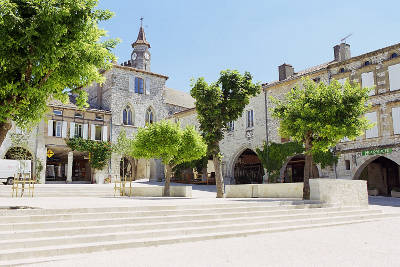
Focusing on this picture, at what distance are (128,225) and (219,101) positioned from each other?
9.88 metres

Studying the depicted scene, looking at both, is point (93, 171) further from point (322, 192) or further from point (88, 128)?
point (322, 192)

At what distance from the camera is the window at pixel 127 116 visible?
32.2 meters

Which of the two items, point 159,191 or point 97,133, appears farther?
point 97,133

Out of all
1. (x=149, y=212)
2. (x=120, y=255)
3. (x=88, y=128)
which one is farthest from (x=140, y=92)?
(x=120, y=255)

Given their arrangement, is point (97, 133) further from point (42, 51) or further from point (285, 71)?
point (42, 51)

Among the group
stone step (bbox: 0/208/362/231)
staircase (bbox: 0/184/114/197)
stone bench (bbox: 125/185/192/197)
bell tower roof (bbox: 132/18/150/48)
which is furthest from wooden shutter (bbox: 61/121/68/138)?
stone step (bbox: 0/208/362/231)

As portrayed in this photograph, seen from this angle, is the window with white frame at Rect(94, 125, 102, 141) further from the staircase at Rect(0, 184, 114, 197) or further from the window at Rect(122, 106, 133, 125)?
the staircase at Rect(0, 184, 114, 197)

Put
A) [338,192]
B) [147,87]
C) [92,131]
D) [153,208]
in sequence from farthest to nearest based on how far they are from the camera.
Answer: [147,87] < [92,131] < [338,192] < [153,208]

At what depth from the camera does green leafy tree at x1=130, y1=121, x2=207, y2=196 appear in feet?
55.8

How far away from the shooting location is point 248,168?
3128 cm

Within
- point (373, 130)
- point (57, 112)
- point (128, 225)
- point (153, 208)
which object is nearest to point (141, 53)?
point (57, 112)

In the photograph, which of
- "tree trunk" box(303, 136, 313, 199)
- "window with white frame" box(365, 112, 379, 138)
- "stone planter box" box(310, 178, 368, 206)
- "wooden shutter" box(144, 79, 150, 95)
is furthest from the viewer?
"wooden shutter" box(144, 79, 150, 95)

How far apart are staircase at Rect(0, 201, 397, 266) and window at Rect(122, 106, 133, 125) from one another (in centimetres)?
2421

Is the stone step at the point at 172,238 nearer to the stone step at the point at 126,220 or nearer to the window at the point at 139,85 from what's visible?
the stone step at the point at 126,220
